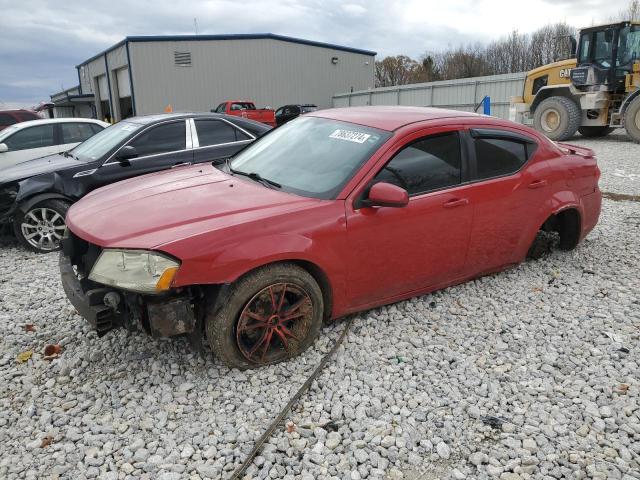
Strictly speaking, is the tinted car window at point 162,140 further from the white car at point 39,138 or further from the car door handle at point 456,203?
the car door handle at point 456,203

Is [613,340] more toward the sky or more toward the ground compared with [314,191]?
more toward the ground

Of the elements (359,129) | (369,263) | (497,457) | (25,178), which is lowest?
(497,457)

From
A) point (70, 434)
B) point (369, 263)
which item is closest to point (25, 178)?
point (70, 434)

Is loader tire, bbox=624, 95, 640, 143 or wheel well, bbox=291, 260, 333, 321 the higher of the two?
loader tire, bbox=624, 95, 640, 143

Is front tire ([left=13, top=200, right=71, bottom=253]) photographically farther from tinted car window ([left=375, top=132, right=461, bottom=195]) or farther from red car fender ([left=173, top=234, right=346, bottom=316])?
tinted car window ([left=375, top=132, right=461, bottom=195])

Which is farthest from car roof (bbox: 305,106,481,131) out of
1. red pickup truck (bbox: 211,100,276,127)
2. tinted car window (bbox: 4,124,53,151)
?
red pickup truck (bbox: 211,100,276,127)

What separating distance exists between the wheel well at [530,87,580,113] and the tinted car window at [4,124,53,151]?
14.0 metres

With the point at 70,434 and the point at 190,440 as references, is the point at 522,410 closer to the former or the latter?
the point at 190,440

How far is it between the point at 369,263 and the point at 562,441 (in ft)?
4.94

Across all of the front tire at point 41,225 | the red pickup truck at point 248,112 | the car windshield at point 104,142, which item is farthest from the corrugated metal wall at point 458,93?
the front tire at point 41,225

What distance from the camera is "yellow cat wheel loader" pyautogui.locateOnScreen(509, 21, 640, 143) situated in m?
13.2

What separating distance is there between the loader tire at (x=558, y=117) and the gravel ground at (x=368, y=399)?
1210 cm

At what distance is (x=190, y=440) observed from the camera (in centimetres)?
256

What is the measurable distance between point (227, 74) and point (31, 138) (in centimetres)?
2417
